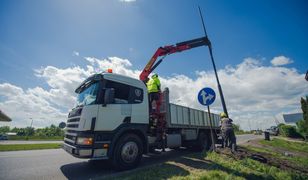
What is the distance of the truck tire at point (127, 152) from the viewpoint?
445 cm

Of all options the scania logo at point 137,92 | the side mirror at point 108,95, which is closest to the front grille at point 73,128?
the side mirror at point 108,95

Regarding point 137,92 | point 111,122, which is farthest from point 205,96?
point 111,122

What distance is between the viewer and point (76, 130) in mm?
4375

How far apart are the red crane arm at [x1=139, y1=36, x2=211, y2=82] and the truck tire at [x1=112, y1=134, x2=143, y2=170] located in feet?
13.4

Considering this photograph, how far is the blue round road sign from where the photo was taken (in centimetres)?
599

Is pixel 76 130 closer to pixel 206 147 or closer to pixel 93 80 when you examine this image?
pixel 93 80

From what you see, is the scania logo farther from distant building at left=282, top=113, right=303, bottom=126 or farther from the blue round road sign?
distant building at left=282, top=113, right=303, bottom=126

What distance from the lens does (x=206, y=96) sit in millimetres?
6121

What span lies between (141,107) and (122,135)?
118 cm

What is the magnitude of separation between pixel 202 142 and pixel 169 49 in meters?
5.51

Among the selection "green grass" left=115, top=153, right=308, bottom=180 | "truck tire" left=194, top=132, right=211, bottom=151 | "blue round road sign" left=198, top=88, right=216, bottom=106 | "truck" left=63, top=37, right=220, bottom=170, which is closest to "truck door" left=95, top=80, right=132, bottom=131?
"truck" left=63, top=37, right=220, bottom=170

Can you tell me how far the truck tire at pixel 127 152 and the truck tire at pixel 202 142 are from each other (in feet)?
14.8

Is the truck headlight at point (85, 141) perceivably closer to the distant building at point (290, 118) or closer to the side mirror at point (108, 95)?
the side mirror at point (108, 95)

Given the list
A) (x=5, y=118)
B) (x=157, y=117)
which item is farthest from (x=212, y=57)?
(x=5, y=118)
